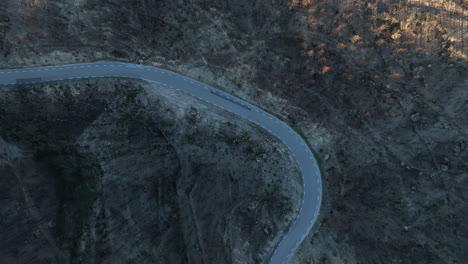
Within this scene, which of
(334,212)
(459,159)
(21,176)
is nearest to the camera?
(21,176)

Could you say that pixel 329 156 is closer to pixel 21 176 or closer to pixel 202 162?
pixel 202 162

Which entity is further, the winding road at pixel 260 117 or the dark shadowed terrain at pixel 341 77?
the winding road at pixel 260 117

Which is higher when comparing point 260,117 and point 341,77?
point 341,77

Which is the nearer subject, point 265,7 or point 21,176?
point 21,176

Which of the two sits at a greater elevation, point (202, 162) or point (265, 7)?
point (265, 7)

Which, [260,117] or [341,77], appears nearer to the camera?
[341,77]

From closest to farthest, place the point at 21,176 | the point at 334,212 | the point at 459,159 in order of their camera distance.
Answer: the point at 21,176, the point at 459,159, the point at 334,212

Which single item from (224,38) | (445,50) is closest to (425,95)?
(445,50)

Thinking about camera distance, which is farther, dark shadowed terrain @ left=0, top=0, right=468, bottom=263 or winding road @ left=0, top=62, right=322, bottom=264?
winding road @ left=0, top=62, right=322, bottom=264
